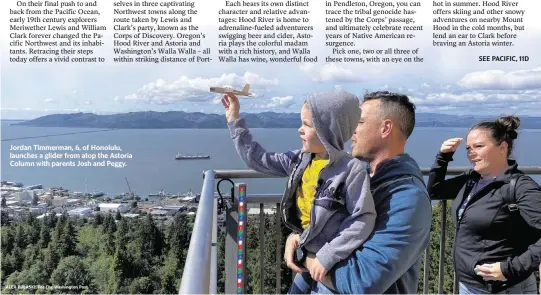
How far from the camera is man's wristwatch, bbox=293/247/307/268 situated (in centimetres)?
106

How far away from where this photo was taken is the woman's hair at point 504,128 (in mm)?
1760

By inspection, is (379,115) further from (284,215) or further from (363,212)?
(284,215)

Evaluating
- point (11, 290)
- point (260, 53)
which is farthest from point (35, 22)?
point (11, 290)

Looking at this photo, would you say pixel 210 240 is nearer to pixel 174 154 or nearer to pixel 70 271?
pixel 174 154

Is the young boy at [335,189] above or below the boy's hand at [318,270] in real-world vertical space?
above

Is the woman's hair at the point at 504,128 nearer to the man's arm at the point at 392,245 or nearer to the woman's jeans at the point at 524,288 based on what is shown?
the woman's jeans at the point at 524,288

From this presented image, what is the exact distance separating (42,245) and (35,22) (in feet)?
46.1

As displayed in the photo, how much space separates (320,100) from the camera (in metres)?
0.98

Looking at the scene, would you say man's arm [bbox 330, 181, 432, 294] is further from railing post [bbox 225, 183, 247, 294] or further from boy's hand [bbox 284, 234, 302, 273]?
railing post [bbox 225, 183, 247, 294]

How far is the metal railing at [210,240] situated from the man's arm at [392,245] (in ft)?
0.90

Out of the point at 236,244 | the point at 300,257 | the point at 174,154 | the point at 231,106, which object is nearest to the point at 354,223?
the point at 300,257

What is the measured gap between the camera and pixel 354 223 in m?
0.93

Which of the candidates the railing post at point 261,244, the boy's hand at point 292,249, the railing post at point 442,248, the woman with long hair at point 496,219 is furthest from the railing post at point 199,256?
the railing post at point 442,248

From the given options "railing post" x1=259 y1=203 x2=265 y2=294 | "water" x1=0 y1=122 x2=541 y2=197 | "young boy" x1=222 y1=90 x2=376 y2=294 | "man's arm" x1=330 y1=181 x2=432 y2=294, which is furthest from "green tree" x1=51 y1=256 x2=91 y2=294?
"man's arm" x1=330 y1=181 x2=432 y2=294
